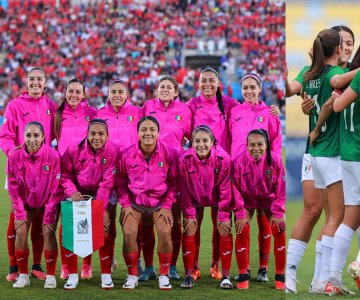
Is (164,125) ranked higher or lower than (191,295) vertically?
higher

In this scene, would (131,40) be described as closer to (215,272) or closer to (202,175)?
(215,272)

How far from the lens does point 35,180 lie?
642cm

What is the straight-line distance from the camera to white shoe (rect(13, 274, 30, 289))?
6297 mm

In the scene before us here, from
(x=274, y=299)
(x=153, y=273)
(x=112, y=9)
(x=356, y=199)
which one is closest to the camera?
(x=356, y=199)

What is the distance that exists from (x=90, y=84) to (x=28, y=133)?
2049 centimetres

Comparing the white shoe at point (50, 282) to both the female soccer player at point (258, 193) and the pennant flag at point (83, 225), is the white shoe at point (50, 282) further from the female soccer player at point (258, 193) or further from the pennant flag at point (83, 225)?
the female soccer player at point (258, 193)

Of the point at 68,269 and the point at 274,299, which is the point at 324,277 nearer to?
the point at 274,299

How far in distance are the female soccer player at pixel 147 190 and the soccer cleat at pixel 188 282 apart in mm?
128

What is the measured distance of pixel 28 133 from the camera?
637cm

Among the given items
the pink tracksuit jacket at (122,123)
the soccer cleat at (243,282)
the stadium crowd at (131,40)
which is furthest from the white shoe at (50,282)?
the stadium crowd at (131,40)

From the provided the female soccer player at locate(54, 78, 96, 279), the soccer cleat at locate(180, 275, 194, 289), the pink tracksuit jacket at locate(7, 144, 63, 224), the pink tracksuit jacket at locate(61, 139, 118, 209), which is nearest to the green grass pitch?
the soccer cleat at locate(180, 275, 194, 289)

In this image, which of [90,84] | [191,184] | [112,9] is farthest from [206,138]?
[112,9]

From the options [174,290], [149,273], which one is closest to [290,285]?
[174,290]

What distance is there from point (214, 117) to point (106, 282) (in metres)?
1.68
